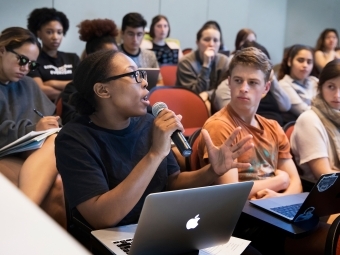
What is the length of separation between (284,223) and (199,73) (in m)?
2.56

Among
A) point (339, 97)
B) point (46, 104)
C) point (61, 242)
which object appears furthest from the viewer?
point (46, 104)

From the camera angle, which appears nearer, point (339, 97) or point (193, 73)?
point (339, 97)

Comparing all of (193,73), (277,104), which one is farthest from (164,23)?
(277,104)

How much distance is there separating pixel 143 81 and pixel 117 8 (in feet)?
16.2

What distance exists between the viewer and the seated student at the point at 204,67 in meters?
3.92

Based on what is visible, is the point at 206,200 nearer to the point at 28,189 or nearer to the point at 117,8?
the point at 28,189

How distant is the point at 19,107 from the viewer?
2500mm

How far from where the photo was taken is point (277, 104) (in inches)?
139

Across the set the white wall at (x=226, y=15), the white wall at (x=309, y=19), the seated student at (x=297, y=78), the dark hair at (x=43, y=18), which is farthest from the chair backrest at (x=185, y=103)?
the white wall at (x=309, y=19)

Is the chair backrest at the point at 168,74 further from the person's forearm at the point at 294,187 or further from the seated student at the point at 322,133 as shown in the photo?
the person's forearm at the point at 294,187

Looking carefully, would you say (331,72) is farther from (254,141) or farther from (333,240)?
(333,240)

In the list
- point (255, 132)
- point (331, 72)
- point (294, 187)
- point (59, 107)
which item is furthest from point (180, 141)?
point (59, 107)

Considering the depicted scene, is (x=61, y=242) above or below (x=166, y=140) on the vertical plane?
above

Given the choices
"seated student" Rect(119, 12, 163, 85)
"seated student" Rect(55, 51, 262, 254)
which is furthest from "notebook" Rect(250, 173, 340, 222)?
"seated student" Rect(119, 12, 163, 85)
